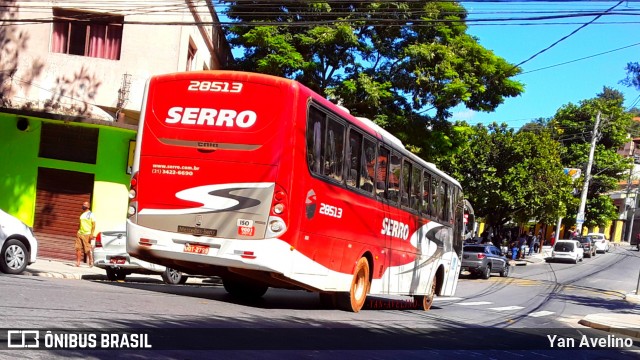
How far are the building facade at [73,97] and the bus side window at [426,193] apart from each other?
31.2 ft

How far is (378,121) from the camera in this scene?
79.8ft

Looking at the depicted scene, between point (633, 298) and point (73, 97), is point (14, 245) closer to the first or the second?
point (73, 97)

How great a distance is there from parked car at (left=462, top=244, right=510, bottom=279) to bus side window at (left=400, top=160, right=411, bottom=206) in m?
20.4

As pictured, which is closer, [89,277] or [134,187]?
[134,187]

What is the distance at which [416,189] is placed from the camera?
582 inches

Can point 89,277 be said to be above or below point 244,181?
below

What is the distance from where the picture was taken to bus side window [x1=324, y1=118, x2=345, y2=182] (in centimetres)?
1080

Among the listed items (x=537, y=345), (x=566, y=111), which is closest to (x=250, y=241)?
(x=537, y=345)

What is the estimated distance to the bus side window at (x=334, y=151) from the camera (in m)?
10.8

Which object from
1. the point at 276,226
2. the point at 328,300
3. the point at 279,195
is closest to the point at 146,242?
the point at 276,226

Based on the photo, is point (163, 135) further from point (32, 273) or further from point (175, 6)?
point (175, 6)

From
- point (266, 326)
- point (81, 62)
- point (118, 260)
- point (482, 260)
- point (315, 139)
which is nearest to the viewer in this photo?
point (266, 326)

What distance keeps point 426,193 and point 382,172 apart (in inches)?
120

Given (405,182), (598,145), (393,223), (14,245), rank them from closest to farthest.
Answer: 1. (393,223)
2. (405,182)
3. (14,245)
4. (598,145)
